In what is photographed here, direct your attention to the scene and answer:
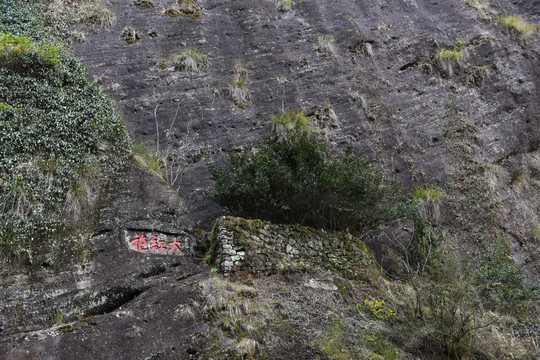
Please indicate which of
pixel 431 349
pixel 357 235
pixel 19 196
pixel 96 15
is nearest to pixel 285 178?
pixel 357 235

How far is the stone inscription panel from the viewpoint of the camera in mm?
6434

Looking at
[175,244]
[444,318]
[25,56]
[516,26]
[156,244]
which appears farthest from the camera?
[516,26]

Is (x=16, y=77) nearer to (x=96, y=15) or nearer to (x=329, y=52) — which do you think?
(x=96, y=15)

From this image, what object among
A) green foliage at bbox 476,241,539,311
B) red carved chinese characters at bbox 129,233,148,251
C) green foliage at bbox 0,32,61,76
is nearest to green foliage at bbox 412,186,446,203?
green foliage at bbox 476,241,539,311

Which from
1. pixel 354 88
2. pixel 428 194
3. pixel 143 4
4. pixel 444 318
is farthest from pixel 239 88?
pixel 444 318

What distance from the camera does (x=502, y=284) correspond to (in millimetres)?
7109

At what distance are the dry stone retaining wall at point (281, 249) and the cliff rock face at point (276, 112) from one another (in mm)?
351

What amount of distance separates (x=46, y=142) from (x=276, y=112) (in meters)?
5.54

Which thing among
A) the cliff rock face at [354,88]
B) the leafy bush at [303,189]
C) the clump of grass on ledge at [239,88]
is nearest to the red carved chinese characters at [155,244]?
the leafy bush at [303,189]

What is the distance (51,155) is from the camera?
6.79m

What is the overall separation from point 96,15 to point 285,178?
25.2ft

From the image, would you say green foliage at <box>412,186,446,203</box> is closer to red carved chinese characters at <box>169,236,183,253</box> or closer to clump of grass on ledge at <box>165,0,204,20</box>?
red carved chinese characters at <box>169,236,183,253</box>

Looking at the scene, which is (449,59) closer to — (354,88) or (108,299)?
(354,88)

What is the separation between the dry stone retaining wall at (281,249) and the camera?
6.40m
